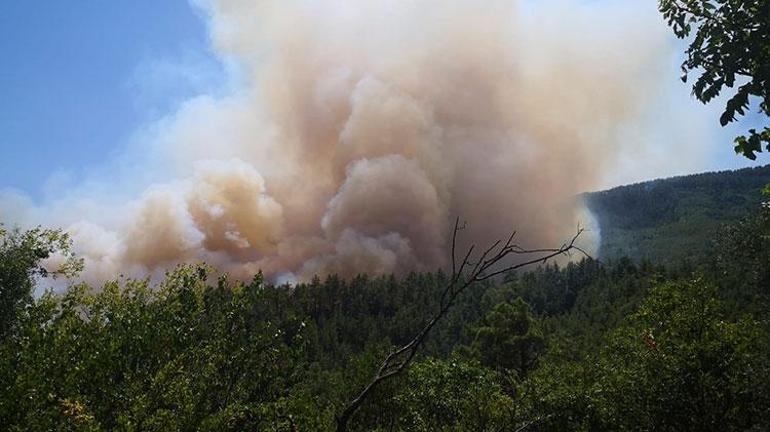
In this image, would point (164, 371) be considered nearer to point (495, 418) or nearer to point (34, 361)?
point (34, 361)

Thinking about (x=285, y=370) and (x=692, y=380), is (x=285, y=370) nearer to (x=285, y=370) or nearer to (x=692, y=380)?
(x=285, y=370)

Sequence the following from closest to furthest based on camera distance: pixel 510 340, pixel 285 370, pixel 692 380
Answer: pixel 285 370 < pixel 692 380 < pixel 510 340

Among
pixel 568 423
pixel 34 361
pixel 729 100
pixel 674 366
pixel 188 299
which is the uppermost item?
pixel 188 299

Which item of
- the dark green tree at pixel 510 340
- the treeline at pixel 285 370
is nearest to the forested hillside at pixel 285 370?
the treeline at pixel 285 370

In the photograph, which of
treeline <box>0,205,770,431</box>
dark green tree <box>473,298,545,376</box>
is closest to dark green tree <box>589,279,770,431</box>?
treeline <box>0,205,770,431</box>

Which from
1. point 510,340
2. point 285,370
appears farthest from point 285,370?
point 510,340

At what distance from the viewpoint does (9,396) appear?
845cm

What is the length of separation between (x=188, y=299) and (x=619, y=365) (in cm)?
2043

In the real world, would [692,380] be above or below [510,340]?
below

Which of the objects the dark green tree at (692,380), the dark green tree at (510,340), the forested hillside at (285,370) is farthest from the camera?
the dark green tree at (510,340)

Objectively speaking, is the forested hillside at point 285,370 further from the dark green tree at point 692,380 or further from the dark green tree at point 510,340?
the dark green tree at point 510,340

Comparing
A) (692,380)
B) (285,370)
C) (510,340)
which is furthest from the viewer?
(510,340)

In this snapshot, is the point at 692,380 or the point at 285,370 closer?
the point at 285,370

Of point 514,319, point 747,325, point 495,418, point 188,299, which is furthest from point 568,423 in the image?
point 514,319
